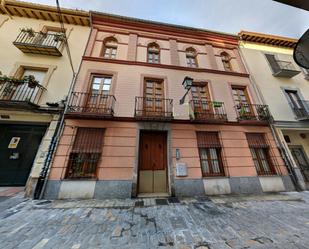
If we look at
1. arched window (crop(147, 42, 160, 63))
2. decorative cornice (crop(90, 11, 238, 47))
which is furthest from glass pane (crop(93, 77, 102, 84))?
decorative cornice (crop(90, 11, 238, 47))

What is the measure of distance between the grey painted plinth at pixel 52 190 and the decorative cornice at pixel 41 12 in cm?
941

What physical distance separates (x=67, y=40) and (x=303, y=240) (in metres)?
12.3

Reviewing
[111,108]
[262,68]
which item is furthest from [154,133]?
[262,68]

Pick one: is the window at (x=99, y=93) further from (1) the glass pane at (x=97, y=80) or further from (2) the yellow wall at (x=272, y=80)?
(2) the yellow wall at (x=272, y=80)

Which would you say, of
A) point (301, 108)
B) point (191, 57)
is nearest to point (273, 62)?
point (301, 108)

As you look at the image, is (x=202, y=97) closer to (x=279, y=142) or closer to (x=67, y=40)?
(x=279, y=142)

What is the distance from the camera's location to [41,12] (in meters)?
7.96

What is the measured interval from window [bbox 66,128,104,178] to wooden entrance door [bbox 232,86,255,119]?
7789 millimetres

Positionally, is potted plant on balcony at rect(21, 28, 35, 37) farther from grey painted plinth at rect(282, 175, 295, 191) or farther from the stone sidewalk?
grey painted plinth at rect(282, 175, 295, 191)

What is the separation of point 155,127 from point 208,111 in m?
3.27

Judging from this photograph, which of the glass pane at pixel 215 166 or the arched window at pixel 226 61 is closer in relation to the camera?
the glass pane at pixel 215 166

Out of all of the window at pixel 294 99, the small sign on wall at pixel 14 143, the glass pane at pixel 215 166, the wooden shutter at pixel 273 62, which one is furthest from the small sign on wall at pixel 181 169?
the wooden shutter at pixel 273 62

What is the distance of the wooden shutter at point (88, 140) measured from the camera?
18.6ft

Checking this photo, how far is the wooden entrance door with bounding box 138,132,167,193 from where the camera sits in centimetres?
587
